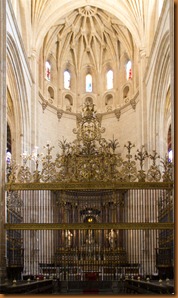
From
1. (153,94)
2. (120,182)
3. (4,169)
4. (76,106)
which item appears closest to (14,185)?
(4,169)

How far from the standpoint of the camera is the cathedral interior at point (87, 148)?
1653cm

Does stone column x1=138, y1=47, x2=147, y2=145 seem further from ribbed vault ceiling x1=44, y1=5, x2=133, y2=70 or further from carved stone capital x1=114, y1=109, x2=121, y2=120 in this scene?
carved stone capital x1=114, y1=109, x2=121, y2=120

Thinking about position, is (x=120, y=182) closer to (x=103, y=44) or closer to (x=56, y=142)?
(x=56, y=142)

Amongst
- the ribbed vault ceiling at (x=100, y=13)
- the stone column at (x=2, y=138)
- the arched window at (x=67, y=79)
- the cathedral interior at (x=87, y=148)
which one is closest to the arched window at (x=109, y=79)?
the cathedral interior at (x=87, y=148)

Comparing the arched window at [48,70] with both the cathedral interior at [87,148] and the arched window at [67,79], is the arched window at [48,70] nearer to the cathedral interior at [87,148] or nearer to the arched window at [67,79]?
the cathedral interior at [87,148]

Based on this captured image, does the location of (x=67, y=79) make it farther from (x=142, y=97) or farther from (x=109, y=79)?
(x=142, y=97)

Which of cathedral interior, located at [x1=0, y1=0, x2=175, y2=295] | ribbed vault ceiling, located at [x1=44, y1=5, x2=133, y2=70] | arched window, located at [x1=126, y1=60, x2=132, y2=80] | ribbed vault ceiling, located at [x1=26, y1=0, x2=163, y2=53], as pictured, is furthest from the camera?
arched window, located at [x1=126, y1=60, x2=132, y2=80]

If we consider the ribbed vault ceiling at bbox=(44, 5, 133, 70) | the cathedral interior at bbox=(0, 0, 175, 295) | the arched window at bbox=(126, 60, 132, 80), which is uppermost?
the ribbed vault ceiling at bbox=(44, 5, 133, 70)

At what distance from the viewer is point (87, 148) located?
683 inches

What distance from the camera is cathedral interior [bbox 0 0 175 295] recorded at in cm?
1653

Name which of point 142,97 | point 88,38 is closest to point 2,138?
point 142,97

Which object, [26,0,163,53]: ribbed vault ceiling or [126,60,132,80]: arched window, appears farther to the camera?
[126,60,132,80]: arched window

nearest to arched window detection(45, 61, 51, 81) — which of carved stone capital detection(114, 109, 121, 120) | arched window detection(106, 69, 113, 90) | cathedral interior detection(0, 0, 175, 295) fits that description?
cathedral interior detection(0, 0, 175, 295)

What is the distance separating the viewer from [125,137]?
33969mm
